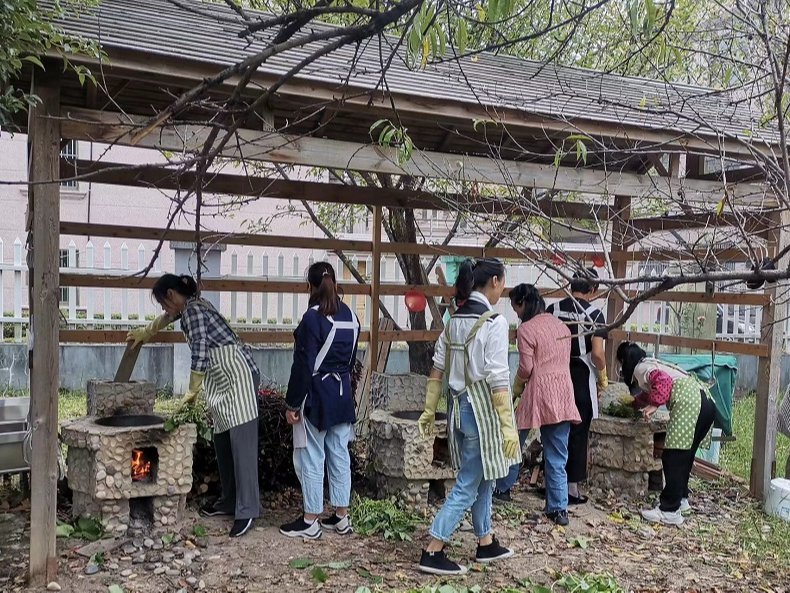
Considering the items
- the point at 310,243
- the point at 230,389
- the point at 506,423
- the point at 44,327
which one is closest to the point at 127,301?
the point at 310,243

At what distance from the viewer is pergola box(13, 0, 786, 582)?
161 inches

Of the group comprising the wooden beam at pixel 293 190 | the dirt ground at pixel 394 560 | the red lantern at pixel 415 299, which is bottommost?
the dirt ground at pixel 394 560

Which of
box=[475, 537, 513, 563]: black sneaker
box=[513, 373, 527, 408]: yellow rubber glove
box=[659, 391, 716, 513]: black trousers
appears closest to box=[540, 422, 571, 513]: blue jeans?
box=[513, 373, 527, 408]: yellow rubber glove

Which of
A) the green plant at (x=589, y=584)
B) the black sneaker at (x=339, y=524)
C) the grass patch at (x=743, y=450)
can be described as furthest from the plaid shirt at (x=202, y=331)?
the grass patch at (x=743, y=450)

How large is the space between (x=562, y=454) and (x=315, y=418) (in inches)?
79.2

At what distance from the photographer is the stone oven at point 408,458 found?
5539 mm

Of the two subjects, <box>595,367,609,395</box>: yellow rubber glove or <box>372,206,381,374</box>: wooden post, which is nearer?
<box>595,367,609,395</box>: yellow rubber glove

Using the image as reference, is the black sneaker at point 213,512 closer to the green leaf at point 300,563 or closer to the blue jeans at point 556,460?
the green leaf at point 300,563

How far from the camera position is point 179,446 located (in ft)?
16.8

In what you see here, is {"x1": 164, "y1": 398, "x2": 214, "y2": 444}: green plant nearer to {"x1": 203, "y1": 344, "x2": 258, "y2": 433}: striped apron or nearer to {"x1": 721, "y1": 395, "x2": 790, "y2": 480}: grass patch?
{"x1": 203, "y1": 344, "x2": 258, "y2": 433}: striped apron

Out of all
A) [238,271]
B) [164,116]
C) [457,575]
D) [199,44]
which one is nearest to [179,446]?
[457,575]

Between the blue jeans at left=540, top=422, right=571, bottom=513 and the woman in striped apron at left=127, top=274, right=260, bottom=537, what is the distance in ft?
7.43

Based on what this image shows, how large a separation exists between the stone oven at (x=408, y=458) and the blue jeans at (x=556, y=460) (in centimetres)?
77

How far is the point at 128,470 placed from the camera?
496 centimetres
